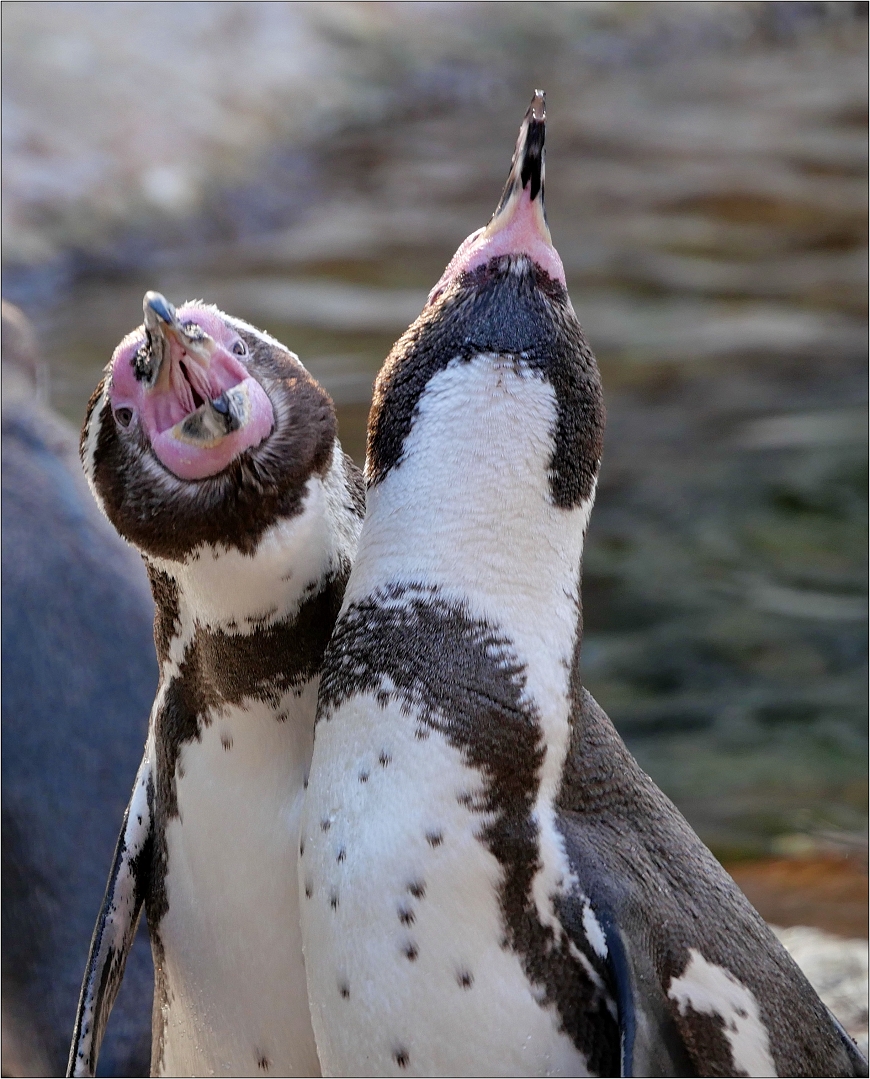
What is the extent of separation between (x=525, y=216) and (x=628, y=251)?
5.28 meters

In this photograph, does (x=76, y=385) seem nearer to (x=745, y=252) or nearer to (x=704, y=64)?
(x=745, y=252)

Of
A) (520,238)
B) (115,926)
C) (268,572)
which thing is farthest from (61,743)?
(520,238)

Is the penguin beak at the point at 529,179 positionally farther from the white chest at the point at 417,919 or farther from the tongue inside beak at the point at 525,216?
the white chest at the point at 417,919

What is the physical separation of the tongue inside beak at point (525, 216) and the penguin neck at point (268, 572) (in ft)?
0.83

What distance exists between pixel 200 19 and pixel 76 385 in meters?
3.50

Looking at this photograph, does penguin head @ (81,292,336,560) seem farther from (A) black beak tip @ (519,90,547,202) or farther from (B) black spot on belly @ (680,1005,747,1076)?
(B) black spot on belly @ (680,1005,747,1076)

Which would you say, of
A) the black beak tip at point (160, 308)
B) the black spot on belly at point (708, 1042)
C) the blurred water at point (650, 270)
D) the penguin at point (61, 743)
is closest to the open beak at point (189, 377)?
the black beak tip at point (160, 308)

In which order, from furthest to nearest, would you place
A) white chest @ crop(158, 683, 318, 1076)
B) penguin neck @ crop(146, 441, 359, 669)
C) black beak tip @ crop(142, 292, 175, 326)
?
1. white chest @ crop(158, 683, 318, 1076)
2. penguin neck @ crop(146, 441, 359, 669)
3. black beak tip @ crop(142, 292, 175, 326)

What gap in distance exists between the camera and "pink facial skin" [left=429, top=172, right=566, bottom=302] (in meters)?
1.50

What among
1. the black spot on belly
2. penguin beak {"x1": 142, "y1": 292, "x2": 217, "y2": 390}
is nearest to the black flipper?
the black spot on belly

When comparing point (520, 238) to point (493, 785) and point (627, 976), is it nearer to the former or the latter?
point (493, 785)

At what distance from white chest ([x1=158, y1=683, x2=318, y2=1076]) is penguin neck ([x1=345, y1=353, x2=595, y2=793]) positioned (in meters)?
0.22

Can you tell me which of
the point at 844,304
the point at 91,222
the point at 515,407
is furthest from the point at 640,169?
the point at 515,407

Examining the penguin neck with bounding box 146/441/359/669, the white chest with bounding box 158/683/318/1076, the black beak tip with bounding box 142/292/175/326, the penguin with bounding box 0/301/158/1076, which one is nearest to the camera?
the black beak tip with bounding box 142/292/175/326
